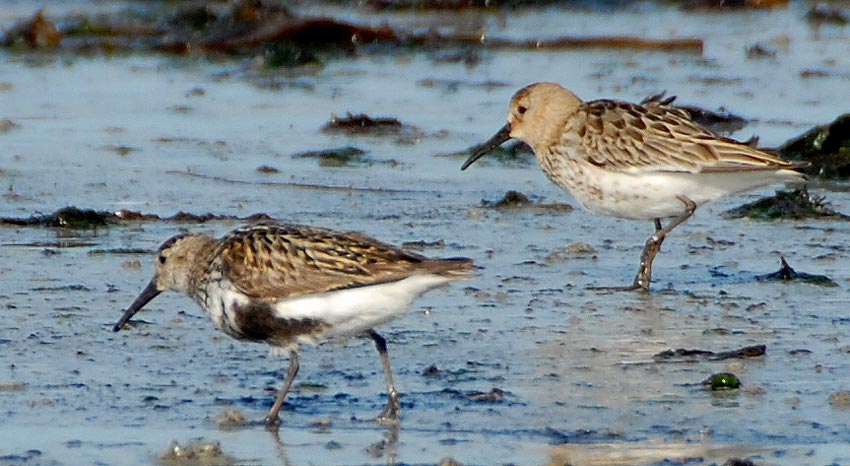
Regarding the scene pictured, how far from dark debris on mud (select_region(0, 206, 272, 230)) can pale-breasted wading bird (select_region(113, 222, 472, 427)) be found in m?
2.76

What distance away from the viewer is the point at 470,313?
23.5 ft

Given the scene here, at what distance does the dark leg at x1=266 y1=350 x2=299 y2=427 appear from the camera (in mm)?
5590

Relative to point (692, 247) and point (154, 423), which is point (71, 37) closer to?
point (692, 247)

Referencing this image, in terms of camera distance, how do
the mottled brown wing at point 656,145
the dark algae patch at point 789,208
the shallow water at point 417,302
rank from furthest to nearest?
1. the dark algae patch at point 789,208
2. the mottled brown wing at point 656,145
3. the shallow water at point 417,302

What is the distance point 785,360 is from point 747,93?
744cm

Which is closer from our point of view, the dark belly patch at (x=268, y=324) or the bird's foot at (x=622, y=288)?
the dark belly patch at (x=268, y=324)

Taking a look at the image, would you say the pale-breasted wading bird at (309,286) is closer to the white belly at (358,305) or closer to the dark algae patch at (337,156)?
the white belly at (358,305)

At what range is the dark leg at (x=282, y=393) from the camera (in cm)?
559

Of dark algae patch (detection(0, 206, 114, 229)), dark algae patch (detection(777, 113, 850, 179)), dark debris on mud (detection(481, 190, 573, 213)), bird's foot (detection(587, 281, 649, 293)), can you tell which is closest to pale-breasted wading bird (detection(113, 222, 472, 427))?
bird's foot (detection(587, 281, 649, 293))

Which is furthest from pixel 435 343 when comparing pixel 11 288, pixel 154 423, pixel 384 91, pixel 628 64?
pixel 628 64

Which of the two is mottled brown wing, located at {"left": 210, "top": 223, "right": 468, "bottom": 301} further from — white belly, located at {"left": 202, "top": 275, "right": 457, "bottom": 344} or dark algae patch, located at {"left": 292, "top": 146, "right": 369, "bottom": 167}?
dark algae patch, located at {"left": 292, "top": 146, "right": 369, "bottom": 167}

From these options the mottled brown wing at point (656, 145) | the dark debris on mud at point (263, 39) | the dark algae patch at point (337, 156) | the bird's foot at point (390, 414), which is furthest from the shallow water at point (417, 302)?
the dark debris on mud at point (263, 39)

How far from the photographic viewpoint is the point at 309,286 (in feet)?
19.1

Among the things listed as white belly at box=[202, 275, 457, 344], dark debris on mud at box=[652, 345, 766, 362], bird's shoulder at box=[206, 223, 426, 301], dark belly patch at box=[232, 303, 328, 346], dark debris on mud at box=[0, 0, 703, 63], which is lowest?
dark debris on mud at box=[0, 0, 703, 63]
